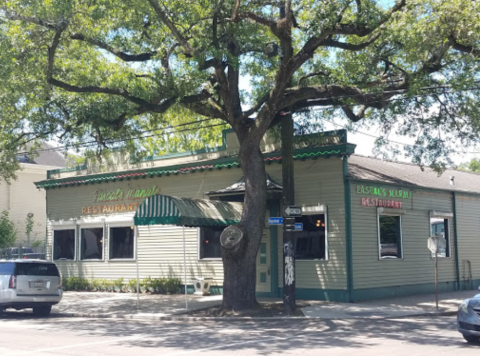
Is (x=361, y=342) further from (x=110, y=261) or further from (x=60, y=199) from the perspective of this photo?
(x=60, y=199)

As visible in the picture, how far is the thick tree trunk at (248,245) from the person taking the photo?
655 inches

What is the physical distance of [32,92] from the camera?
1891 centimetres

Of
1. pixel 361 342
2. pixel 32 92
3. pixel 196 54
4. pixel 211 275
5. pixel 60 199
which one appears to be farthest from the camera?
pixel 60 199

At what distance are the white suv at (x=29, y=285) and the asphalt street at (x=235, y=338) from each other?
0.81 metres

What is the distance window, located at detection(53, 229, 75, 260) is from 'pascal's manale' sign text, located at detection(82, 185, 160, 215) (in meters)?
1.57

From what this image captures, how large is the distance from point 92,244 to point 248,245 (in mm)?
11832

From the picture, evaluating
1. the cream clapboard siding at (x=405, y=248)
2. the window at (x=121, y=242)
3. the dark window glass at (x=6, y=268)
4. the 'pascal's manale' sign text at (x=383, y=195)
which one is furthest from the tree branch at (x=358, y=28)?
the window at (x=121, y=242)

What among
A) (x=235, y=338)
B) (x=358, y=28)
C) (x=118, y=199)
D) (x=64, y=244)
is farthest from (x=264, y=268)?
(x=64, y=244)

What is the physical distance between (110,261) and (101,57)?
8.60 m

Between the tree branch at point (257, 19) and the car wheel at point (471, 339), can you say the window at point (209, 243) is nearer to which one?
the tree branch at point (257, 19)

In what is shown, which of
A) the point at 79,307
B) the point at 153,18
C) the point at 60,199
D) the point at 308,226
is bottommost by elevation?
the point at 79,307

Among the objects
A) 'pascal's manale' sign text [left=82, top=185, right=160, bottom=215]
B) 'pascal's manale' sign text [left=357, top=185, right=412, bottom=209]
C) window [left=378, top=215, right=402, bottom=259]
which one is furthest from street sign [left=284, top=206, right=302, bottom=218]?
'pascal's manale' sign text [left=82, top=185, right=160, bottom=215]

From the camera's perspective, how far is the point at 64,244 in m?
27.4

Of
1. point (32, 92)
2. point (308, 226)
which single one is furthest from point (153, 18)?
point (308, 226)
